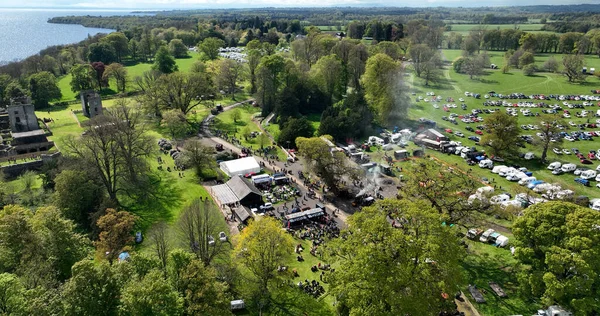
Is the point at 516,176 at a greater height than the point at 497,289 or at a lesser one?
greater

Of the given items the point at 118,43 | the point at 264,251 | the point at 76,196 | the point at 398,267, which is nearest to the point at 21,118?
the point at 76,196

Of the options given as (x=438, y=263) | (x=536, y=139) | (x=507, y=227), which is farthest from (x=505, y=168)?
(x=438, y=263)

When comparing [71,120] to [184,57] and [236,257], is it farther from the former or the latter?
[184,57]

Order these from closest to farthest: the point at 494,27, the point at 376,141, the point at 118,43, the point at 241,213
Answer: the point at 241,213 → the point at 376,141 → the point at 494,27 → the point at 118,43

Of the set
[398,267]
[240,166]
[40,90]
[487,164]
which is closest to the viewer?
[398,267]

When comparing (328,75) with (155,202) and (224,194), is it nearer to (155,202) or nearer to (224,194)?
(224,194)

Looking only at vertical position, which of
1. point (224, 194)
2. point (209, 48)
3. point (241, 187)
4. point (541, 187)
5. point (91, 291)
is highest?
point (209, 48)

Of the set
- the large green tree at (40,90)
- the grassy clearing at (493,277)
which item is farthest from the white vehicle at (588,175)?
the large green tree at (40,90)

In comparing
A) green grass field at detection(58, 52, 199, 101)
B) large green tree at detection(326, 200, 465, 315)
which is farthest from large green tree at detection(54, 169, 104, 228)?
green grass field at detection(58, 52, 199, 101)
